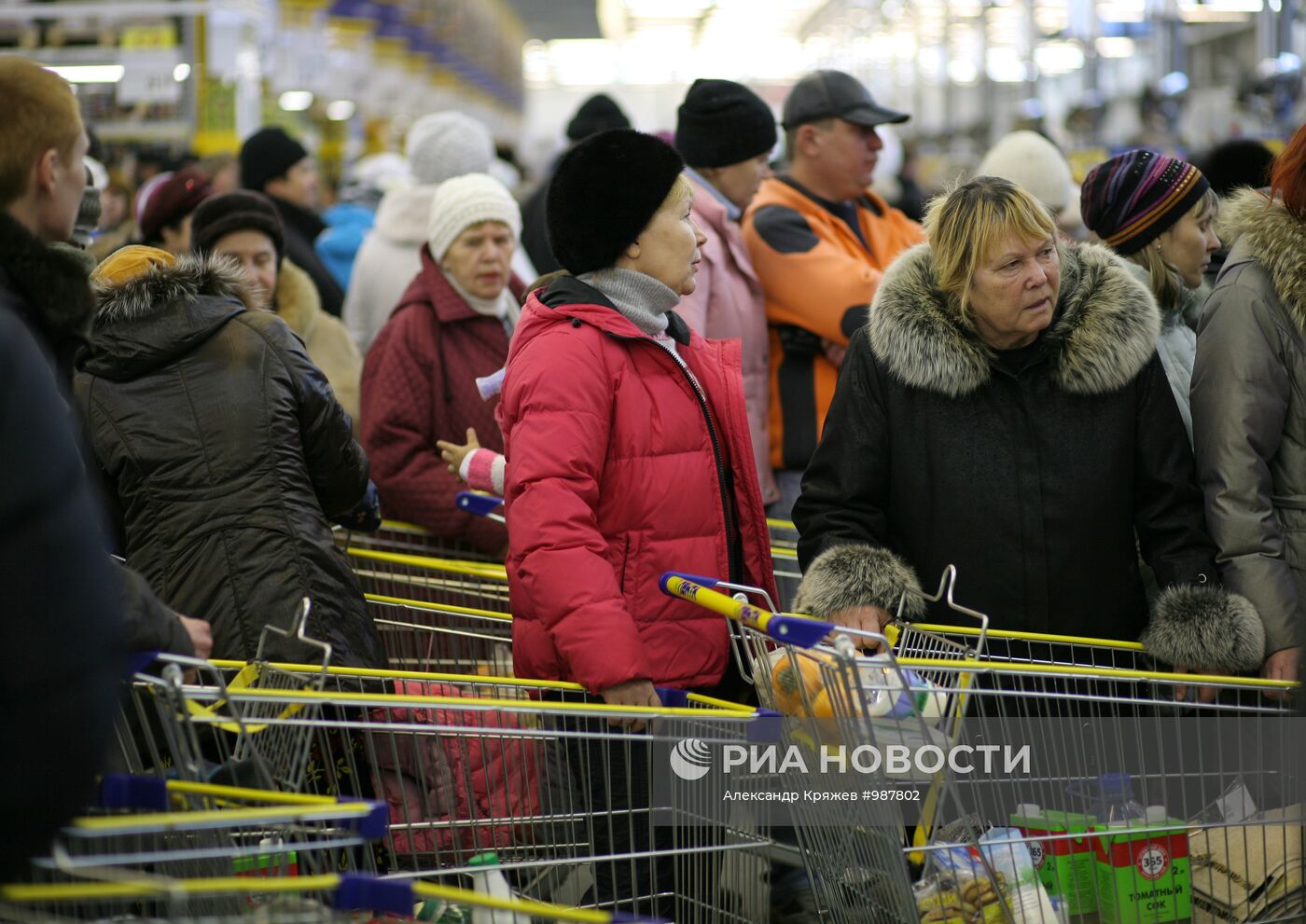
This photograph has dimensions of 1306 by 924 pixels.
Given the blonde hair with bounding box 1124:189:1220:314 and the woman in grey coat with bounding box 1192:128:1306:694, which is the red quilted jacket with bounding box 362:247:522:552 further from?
the woman in grey coat with bounding box 1192:128:1306:694

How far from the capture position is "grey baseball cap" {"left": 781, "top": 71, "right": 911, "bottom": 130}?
4855 millimetres

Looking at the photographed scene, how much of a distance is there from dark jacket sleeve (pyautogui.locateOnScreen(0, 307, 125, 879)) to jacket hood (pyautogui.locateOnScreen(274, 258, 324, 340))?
3.23 meters

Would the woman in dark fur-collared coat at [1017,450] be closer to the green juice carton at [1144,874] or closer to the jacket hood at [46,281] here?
the green juice carton at [1144,874]

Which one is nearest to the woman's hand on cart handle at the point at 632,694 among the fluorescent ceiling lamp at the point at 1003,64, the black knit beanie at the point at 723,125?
the black knit beanie at the point at 723,125

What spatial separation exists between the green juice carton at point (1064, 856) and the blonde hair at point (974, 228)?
3.29ft

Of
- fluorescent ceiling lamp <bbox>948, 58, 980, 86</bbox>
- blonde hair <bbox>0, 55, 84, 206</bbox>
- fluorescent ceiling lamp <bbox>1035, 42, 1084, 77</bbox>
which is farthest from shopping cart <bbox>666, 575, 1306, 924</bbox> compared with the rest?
fluorescent ceiling lamp <bbox>948, 58, 980, 86</bbox>

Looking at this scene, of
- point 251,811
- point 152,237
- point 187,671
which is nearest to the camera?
point 251,811

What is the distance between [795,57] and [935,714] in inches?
1920

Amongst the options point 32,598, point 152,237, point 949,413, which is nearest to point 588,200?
point 949,413

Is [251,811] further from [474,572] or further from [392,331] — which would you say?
[392,331]

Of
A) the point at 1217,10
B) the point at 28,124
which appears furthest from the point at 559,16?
the point at 28,124

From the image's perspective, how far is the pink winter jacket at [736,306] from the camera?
4.50 meters

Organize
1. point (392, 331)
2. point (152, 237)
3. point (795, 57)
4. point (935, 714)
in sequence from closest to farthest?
point (935, 714)
point (392, 331)
point (152, 237)
point (795, 57)

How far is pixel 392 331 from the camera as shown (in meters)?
4.46
